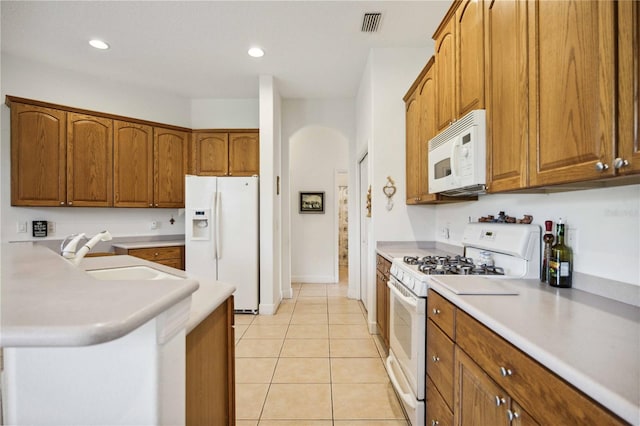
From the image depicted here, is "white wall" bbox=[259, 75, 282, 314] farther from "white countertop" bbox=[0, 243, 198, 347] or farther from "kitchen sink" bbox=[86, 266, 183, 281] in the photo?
"white countertop" bbox=[0, 243, 198, 347]

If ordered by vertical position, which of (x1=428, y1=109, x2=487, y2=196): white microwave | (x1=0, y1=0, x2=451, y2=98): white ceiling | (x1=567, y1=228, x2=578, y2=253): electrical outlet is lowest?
(x1=567, y1=228, x2=578, y2=253): electrical outlet

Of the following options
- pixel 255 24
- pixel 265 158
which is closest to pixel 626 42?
pixel 255 24

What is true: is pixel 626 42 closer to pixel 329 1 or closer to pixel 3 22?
pixel 329 1

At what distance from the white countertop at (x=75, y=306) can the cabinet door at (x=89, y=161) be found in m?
3.15

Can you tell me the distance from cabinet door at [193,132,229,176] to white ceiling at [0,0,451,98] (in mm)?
730

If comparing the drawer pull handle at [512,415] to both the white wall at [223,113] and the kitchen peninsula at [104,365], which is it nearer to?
the kitchen peninsula at [104,365]

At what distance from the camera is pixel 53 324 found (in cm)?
49

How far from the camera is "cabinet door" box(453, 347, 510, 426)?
920 mm

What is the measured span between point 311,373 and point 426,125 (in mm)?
2212

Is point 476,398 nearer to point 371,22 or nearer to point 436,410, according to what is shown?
point 436,410

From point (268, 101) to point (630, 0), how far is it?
334cm

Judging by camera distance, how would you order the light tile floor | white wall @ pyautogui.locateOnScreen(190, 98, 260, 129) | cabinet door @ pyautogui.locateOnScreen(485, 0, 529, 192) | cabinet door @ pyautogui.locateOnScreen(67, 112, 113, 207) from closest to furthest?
cabinet door @ pyautogui.locateOnScreen(485, 0, 529, 192)
the light tile floor
cabinet door @ pyautogui.locateOnScreen(67, 112, 113, 207)
white wall @ pyautogui.locateOnScreen(190, 98, 260, 129)

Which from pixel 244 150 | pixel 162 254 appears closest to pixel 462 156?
pixel 244 150

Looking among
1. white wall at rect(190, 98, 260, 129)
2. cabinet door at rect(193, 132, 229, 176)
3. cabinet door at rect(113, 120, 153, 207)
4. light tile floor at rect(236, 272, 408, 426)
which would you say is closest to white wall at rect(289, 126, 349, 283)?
white wall at rect(190, 98, 260, 129)
